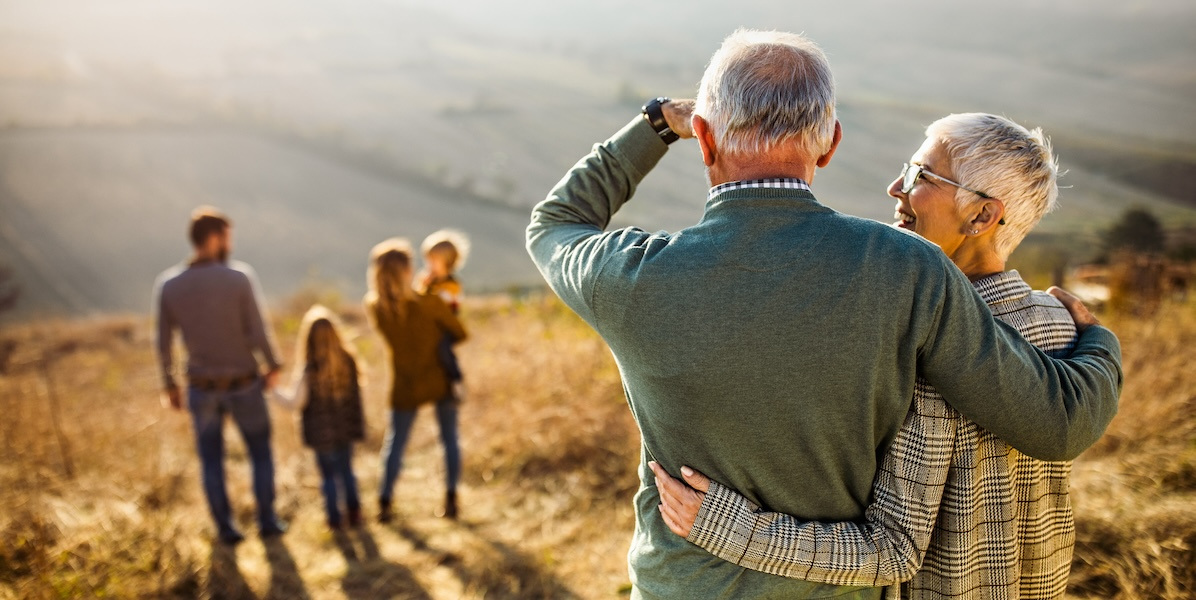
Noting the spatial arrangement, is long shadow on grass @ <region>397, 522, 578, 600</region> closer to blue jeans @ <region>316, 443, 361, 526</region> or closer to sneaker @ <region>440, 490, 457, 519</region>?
sneaker @ <region>440, 490, 457, 519</region>

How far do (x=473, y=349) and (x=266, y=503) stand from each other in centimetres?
366

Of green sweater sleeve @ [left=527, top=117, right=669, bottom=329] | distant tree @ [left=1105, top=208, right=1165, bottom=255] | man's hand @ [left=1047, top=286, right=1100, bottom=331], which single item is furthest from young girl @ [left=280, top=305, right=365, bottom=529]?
distant tree @ [left=1105, top=208, right=1165, bottom=255]

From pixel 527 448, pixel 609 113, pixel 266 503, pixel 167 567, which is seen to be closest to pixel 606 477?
pixel 527 448

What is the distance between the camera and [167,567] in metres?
3.25

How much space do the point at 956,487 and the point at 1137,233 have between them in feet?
29.0

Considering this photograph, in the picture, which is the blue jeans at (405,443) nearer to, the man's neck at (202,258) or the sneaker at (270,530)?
the sneaker at (270,530)

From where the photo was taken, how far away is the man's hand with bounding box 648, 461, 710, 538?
122 centimetres

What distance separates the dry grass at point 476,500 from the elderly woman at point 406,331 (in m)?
0.71

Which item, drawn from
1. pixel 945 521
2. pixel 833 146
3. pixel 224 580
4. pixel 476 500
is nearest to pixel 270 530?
pixel 224 580

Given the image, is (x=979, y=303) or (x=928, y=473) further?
(x=928, y=473)

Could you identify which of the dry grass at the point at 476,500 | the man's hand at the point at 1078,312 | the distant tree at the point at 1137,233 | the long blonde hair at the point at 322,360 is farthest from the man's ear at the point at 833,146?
the distant tree at the point at 1137,233

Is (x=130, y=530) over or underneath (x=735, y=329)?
underneath

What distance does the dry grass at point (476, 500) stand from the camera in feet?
10.1

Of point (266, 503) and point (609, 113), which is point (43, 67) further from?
point (266, 503)
